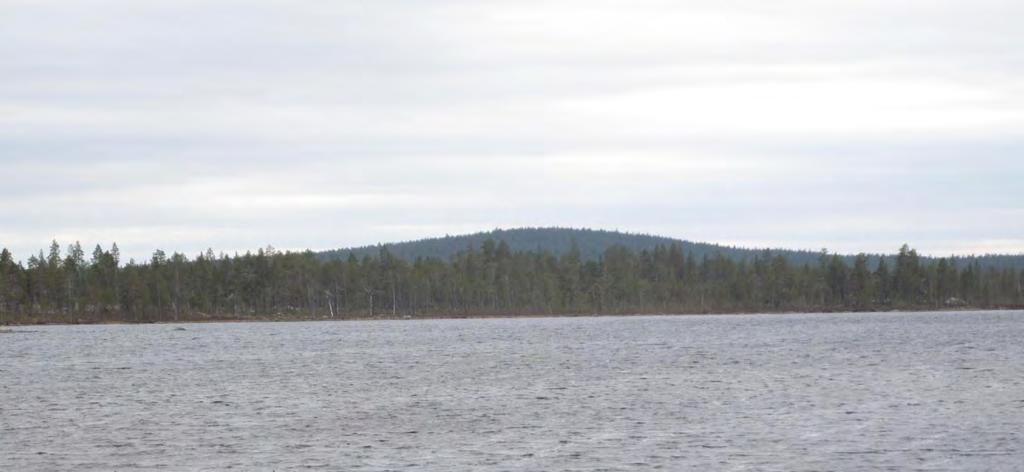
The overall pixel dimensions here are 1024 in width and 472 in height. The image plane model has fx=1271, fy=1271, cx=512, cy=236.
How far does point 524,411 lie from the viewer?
57156 mm

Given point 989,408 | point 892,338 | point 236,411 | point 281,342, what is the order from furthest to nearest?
point 281,342, point 892,338, point 236,411, point 989,408

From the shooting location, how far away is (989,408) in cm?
5453

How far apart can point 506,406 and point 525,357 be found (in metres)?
45.2

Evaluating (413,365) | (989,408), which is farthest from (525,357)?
(989,408)

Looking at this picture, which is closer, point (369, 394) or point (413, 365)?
point (369, 394)

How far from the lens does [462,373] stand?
84375 millimetres

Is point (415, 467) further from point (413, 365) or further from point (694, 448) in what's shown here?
point (413, 365)

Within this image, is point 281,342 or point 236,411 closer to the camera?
point 236,411

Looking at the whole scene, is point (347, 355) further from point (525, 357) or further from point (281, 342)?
point (281, 342)

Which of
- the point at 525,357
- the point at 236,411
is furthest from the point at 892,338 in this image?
the point at 236,411

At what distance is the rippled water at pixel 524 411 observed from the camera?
4191cm

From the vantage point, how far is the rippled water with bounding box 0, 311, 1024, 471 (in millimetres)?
41906

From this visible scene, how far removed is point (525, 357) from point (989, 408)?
53946 millimetres

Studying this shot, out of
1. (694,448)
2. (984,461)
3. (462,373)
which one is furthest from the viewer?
(462,373)
